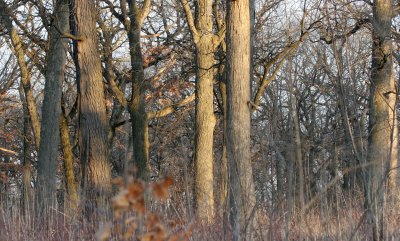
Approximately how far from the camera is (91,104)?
37.1 feet

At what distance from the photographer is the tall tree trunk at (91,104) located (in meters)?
11.2

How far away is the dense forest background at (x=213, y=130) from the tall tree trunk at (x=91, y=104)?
0.8 inches

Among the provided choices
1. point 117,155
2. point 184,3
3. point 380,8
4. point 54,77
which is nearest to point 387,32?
point 380,8

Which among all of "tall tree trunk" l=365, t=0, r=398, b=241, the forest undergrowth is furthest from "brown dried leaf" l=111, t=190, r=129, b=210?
"tall tree trunk" l=365, t=0, r=398, b=241

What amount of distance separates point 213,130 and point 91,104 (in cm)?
483

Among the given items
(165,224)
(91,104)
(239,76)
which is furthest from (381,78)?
(165,224)

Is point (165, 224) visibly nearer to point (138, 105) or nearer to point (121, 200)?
point (121, 200)

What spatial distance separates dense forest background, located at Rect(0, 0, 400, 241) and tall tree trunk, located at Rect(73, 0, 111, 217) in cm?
2

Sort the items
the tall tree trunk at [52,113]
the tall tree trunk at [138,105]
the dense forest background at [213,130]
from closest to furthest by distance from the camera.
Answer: the dense forest background at [213,130]
the tall tree trunk at [52,113]
the tall tree trunk at [138,105]

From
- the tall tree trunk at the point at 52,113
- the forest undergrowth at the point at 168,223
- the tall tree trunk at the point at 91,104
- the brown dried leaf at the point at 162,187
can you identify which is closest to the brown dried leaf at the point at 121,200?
the forest undergrowth at the point at 168,223

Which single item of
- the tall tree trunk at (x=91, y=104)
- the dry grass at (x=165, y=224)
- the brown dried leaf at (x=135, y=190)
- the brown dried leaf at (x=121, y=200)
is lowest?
the dry grass at (x=165, y=224)

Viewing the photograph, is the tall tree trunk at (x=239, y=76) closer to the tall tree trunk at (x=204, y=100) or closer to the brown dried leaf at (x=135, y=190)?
the tall tree trunk at (x=204, y=100)

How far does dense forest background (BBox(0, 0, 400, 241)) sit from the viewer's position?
4.55 metres

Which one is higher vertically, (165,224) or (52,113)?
(52,113)
